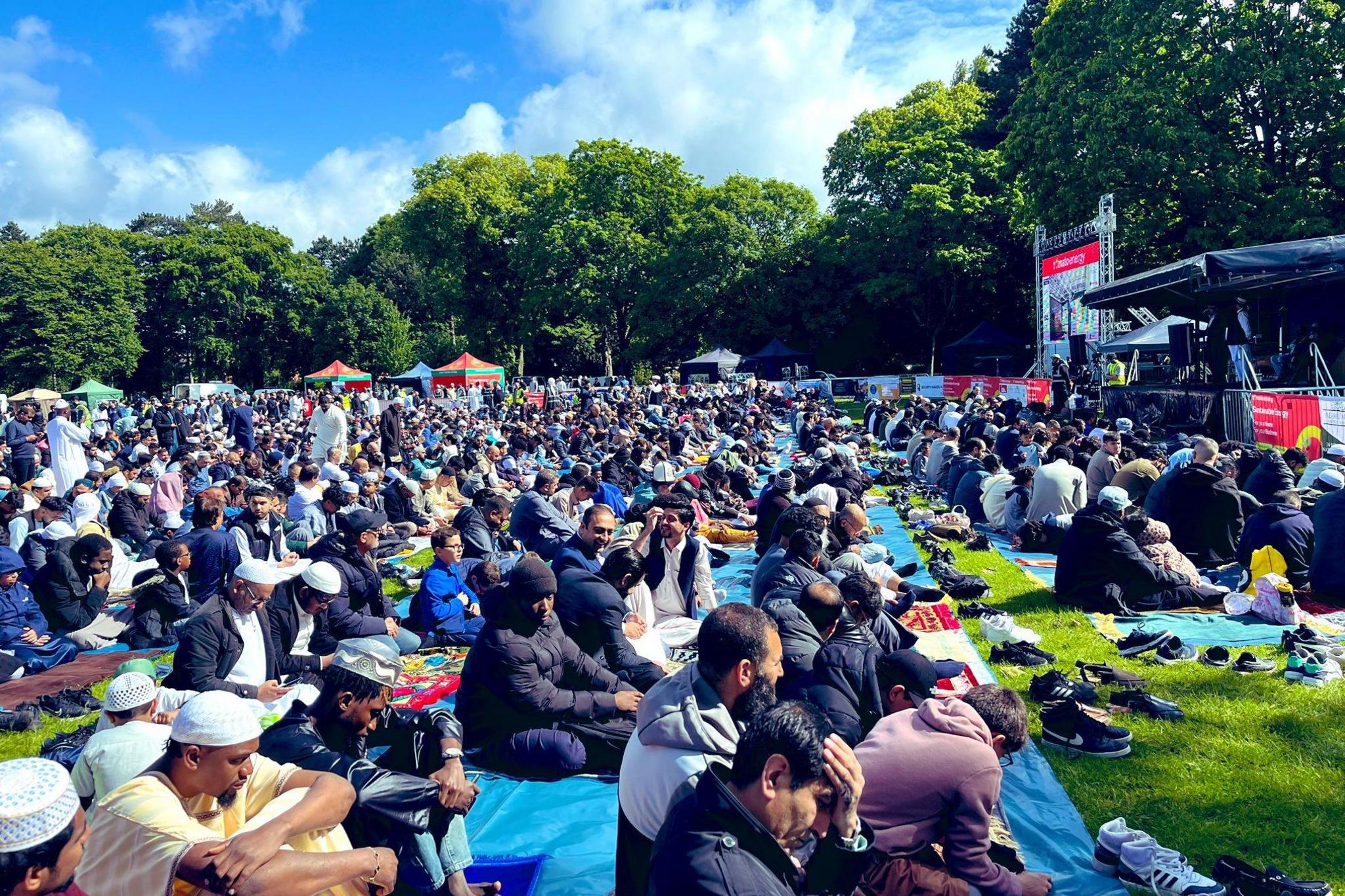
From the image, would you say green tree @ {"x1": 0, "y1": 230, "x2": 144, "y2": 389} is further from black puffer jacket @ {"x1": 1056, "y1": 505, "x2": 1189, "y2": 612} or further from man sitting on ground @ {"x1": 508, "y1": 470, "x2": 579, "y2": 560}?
black puffer jacket @ {"x1": 1056, "y1": 505, "x2": 1189, "y2": 612}

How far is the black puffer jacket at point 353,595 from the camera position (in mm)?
6711

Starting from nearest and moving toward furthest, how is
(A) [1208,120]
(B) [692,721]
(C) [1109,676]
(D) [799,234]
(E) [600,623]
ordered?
1. (B) [692,721]
2. (E) [600,623]
3. (C) [1109,676]
4. (A) [1208,120]
5. (D) [799,234]

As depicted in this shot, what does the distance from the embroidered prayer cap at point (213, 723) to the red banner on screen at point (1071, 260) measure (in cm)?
2787

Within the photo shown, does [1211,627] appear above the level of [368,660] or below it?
below

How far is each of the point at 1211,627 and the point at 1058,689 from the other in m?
2.26

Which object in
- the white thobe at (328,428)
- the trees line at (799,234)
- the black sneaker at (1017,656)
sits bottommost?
the black sneaker at (1017,656)

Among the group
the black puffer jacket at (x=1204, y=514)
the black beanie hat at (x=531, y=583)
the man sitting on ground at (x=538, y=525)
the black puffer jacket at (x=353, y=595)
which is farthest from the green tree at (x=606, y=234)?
the black beanie hat at (x=531, y=583)

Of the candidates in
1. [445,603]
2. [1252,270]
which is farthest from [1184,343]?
[445,603]

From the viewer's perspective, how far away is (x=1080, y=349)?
27.5 meters

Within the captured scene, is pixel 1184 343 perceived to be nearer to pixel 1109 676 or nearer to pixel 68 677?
pixel 1109 676

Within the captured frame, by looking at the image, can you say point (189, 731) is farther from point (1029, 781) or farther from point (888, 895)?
point (1029, 781)

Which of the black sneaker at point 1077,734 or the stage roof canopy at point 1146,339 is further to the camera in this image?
the stage roof canopy at point 1146,339

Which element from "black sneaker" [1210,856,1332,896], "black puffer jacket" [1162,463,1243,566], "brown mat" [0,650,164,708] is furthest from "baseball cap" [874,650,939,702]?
"black puffer jacket" [1162,463,1243,566]

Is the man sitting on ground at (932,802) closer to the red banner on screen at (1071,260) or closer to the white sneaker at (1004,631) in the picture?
the white sneaker at (1004,631)
